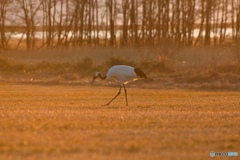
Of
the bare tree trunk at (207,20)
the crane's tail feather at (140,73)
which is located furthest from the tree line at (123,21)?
the crane's tail feather at (140,73)

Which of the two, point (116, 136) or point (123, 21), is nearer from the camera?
point (116, 136)

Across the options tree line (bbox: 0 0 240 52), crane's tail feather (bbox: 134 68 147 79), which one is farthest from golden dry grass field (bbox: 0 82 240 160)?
tree line (bbox: 0 0 240 52)

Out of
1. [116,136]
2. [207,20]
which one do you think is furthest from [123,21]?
[116,136]

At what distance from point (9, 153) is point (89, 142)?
1233 millimetres

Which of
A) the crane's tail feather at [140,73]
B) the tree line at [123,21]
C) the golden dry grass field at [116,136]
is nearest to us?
the golden dry grass field at [116,136]

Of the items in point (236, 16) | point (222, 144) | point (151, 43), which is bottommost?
point (222, 144)

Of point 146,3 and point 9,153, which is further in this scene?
point 146,3

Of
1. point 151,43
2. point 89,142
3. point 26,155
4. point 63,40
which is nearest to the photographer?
point 26,155

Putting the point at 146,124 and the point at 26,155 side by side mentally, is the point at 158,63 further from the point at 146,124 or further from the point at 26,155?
the point at 26,155

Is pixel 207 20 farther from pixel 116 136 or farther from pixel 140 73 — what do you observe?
pixel 116 136

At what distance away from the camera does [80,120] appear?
8.59m

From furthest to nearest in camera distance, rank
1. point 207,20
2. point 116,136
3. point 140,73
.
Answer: point 207,20, point 140,73, point 116,136

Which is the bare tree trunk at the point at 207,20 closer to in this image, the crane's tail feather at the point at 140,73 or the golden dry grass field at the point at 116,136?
the crane's tail feather at the point at 140,73

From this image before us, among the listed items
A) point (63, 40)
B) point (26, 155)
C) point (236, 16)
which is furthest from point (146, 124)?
point (236, 16)
